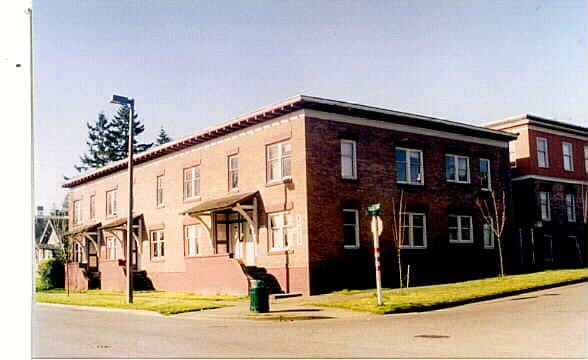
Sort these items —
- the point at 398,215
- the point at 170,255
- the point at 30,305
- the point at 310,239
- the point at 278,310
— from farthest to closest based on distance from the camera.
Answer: the point at 170,255
the point at 398,215
the point at 310,239
the point at 278,310
the point at 30,305

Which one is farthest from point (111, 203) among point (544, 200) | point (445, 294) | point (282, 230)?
point (544, 200)

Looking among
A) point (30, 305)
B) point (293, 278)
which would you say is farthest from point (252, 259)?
point (30, 305)

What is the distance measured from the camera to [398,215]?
23375 millimetres

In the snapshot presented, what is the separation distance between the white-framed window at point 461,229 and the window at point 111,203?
13720 mm

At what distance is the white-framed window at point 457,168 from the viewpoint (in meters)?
25.4

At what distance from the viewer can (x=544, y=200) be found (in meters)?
29.1

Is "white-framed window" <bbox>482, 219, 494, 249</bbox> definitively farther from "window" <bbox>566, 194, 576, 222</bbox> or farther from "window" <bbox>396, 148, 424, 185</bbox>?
"window" <bbox>396, 148, 424, 185</bbox>

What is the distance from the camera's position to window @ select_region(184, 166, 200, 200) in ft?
86.9

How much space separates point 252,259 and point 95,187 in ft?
30.0

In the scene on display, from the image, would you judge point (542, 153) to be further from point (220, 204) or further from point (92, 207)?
point (92, 207)

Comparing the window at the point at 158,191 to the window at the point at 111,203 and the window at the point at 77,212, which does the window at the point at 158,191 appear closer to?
the window at the point at 111,203

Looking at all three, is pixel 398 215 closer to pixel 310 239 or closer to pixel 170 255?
pixel 310 239

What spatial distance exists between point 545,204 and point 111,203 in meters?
18.6
